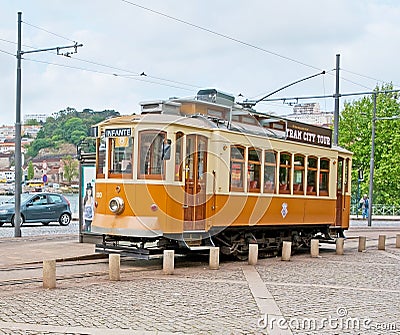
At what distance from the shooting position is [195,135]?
51.9ft

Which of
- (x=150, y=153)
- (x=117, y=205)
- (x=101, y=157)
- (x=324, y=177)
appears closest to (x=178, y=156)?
(x=150, y=153)

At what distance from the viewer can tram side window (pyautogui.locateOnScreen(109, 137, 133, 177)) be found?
601 inches

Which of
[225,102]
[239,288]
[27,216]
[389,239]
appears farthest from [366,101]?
[239,288]

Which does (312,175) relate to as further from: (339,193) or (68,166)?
(68,166)

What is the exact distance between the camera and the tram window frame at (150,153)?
1507 cm

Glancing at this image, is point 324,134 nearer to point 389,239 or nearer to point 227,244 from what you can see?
point 227,244

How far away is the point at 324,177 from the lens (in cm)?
2077

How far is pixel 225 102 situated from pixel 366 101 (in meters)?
45.0

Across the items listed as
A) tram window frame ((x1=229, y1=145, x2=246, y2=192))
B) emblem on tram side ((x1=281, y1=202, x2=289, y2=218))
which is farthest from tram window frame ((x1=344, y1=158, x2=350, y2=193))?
tram window frame ((x1=229, y1=145, x2=246, y2=192))

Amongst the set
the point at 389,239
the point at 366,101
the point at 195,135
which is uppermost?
the point at 366,101

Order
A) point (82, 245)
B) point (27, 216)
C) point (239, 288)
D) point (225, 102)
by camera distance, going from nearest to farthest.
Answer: point (239, 288) < point (225, 102) < point (82, 245) < point (27, 216)

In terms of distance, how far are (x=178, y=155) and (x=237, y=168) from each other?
210cm

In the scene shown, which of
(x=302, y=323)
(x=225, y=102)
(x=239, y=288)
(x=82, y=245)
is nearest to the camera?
(x=302, y=323)

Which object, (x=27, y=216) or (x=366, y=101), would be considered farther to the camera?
(x=366, y=101)
